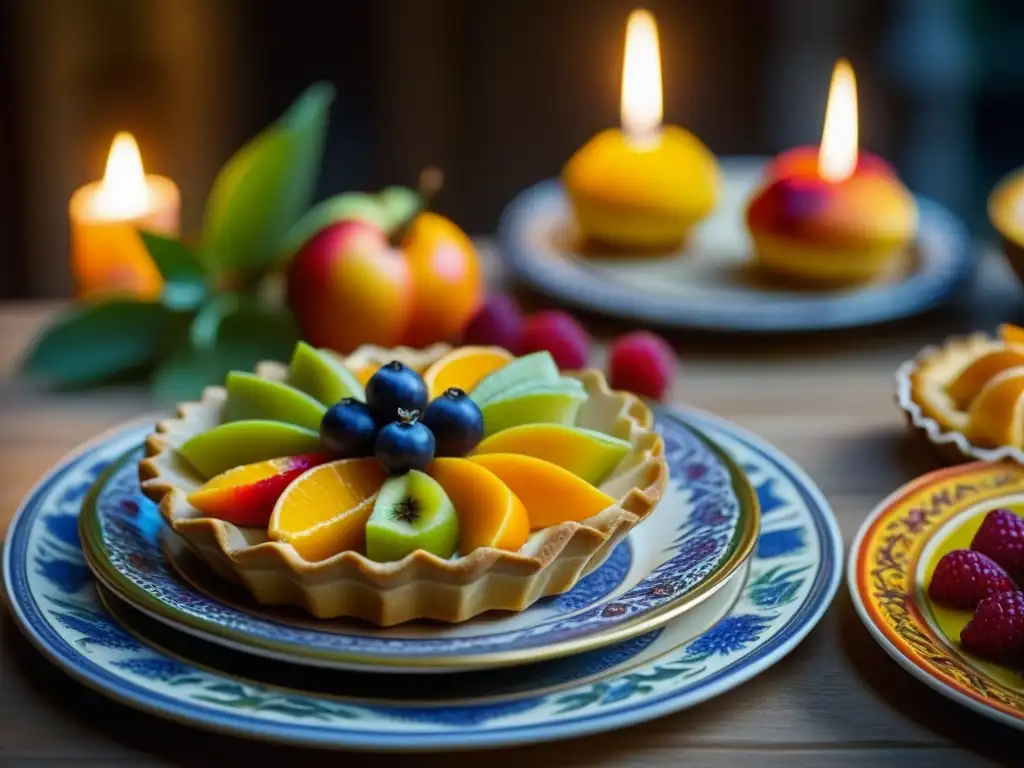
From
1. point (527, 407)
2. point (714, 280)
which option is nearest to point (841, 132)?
point (714, 280)

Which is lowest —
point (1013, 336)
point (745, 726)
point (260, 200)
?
point (745, 726)

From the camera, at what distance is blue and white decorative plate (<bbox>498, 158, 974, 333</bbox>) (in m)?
1.72

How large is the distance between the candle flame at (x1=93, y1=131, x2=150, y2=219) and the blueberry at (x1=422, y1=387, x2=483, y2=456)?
89cm

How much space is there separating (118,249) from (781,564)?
3.56 ft

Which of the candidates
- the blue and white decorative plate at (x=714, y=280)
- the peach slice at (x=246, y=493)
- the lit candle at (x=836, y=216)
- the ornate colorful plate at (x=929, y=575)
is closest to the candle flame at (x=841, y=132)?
the lit candle at (x=836, y=216)

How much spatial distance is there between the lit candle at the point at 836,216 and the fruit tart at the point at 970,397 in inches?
11.9

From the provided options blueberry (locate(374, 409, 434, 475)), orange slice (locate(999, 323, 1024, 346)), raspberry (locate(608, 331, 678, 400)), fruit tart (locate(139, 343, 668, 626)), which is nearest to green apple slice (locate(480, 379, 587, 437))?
fruit tart (locate(139, 343, 668, 626))

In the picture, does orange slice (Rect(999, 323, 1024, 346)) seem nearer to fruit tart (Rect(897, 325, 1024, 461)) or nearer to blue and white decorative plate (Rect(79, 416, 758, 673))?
fruit tart (Rect(897, 325, 1024, 461))

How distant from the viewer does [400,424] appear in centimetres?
107

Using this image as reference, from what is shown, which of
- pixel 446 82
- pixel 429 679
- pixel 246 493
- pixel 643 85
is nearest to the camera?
pixel 429 679

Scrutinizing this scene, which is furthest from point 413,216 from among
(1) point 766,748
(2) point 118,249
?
(1) point 766,748

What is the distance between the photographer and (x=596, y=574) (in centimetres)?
109

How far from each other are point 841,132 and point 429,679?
1.15 meters

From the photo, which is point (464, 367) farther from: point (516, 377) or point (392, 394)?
point (392, 394)
